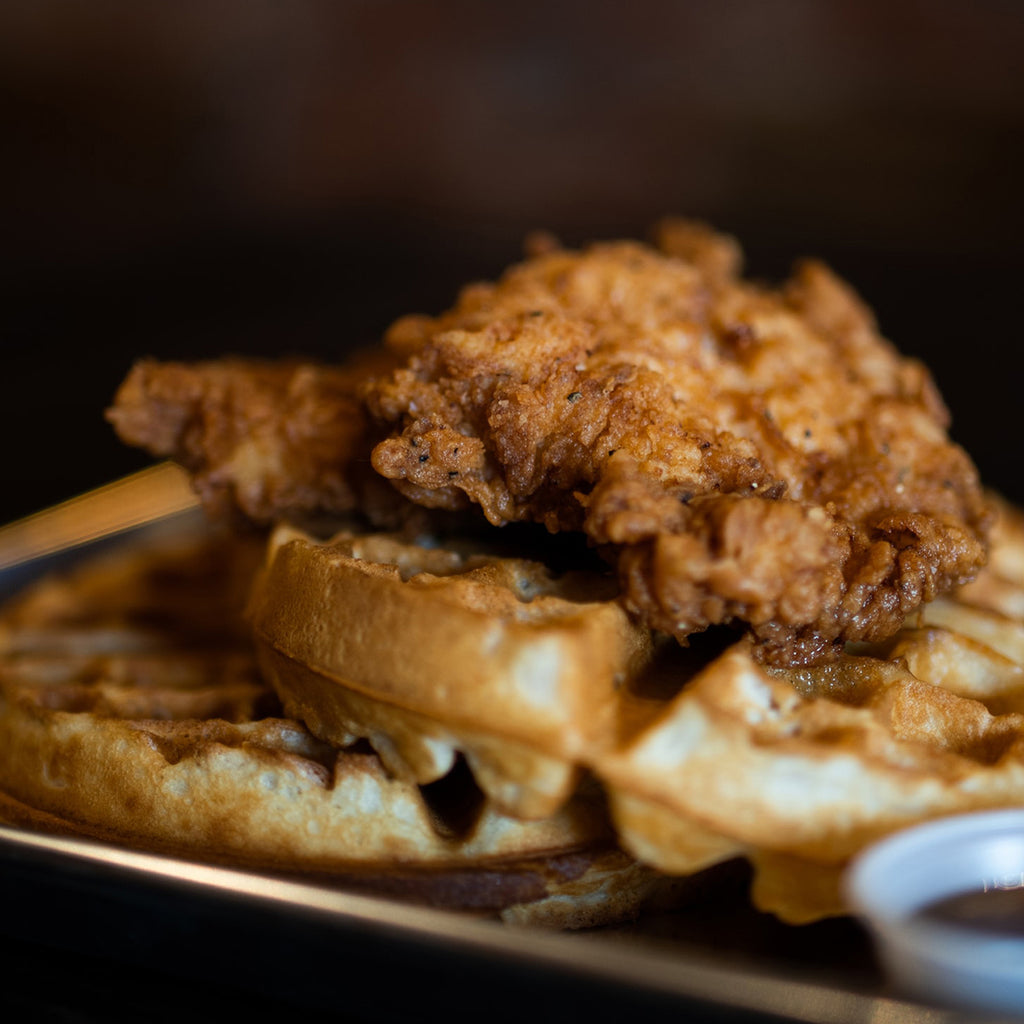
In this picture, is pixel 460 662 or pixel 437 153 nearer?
pixel 460 662

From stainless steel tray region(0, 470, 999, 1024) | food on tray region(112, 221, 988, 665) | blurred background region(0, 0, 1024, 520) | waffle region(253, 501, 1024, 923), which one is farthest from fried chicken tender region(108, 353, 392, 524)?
blurred background region(0, 0, 1024, 520)

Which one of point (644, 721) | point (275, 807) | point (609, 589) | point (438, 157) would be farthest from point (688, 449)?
point (438, 157)

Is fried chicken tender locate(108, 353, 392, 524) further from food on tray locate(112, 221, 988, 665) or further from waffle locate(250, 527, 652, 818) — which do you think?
waffle locate(250, 527, 652, 818)

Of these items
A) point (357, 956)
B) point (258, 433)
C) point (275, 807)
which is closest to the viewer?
point (357, 956)

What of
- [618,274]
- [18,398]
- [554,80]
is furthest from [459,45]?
[618,274]

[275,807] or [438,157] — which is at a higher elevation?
[438,157]

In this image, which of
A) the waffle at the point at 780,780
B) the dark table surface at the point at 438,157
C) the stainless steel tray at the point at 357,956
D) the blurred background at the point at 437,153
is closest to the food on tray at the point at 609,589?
the waffle at the point at 780,780

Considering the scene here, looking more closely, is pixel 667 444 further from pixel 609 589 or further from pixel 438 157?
pixel 438 157
